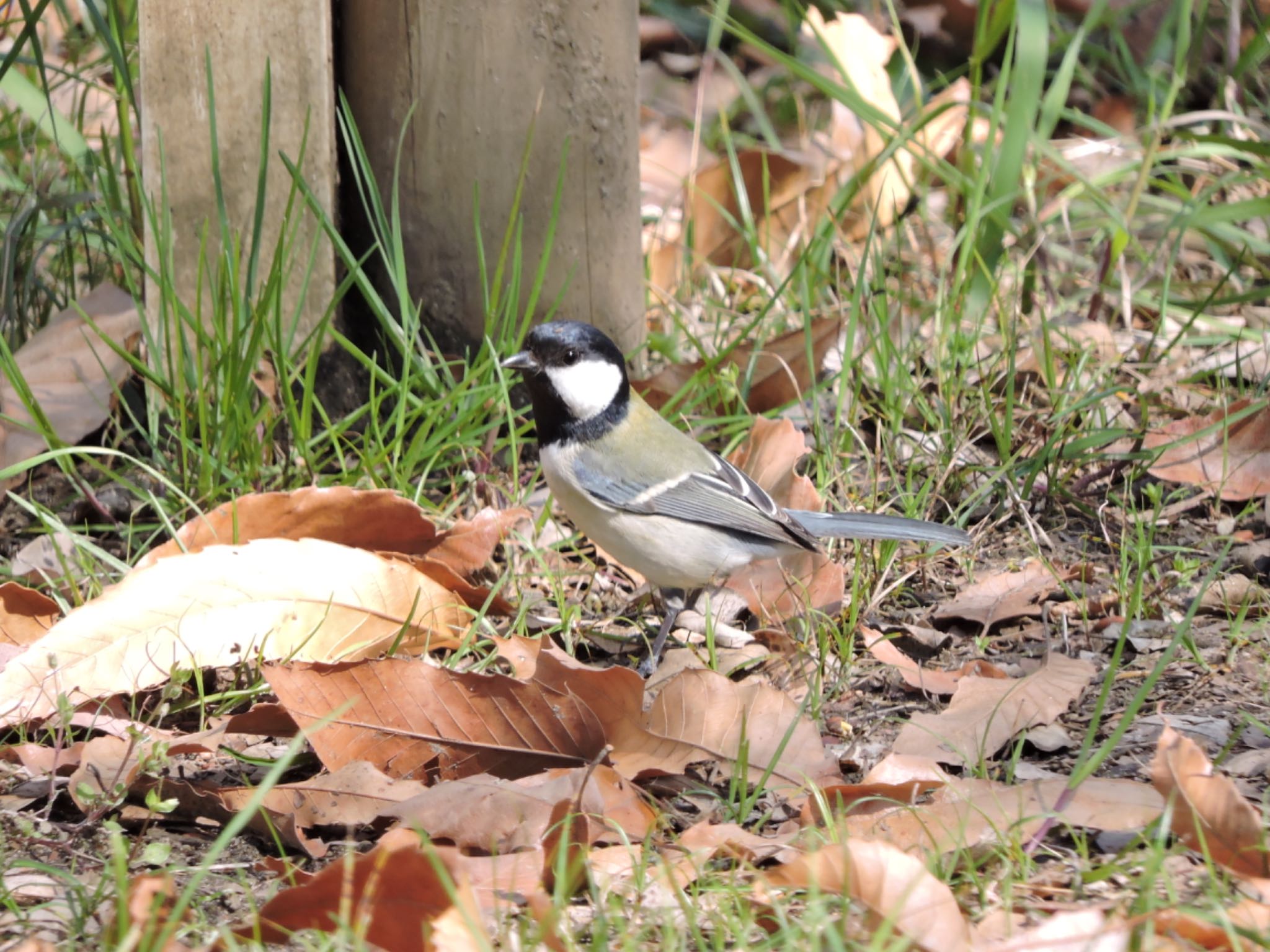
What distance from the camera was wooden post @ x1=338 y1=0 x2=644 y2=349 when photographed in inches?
144

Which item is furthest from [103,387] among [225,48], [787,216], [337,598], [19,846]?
[787,216]

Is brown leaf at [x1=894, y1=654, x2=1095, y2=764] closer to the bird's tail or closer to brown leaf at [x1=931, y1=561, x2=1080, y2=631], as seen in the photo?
brown leaf at [x1=931, y1=561, x2=1080, y2=631]

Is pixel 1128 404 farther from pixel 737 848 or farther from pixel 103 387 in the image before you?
pixel 103 387

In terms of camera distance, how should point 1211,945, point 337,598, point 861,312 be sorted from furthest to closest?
1. point 861,312
2. point 337,598
3. point 1211,945

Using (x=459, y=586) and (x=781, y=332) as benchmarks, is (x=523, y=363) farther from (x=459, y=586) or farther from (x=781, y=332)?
(x=781, y=332)

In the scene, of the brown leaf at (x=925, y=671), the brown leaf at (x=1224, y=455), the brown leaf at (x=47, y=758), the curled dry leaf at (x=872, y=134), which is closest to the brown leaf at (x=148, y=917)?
the brown leaf at (x=47, y=758)

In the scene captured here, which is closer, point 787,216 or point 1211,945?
point 1211,945

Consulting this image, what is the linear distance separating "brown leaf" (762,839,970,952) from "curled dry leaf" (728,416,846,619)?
1296 millimetres

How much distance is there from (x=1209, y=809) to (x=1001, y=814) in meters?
0.34

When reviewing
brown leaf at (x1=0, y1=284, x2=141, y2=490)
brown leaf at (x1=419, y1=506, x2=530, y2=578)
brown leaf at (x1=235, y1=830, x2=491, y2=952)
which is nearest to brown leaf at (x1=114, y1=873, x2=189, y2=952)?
brown leaf at (x1=235, y1=830, x2=491, y2=952)

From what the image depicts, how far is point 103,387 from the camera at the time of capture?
3.70 meters

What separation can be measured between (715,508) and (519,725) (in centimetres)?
121

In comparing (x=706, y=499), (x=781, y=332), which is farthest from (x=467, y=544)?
(x=781, y=332)

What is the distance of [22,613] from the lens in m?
2.95
